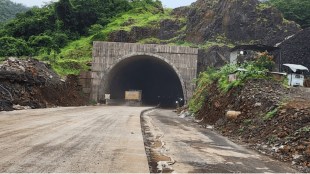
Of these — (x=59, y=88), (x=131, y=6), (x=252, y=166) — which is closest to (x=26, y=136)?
(x=252, y=166)

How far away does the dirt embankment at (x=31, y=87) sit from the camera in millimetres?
25297

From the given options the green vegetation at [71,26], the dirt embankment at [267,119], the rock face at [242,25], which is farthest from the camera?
the rock face at [242,25]

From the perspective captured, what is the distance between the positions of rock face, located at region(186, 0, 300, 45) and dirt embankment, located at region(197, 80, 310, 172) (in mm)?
23703

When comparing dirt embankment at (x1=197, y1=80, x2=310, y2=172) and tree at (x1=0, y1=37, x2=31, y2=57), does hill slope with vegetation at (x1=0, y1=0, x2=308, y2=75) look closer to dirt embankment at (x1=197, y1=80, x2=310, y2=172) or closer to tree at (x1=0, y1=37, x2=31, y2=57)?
tree at (x1=0, y1=37, x2=31, y2=57)

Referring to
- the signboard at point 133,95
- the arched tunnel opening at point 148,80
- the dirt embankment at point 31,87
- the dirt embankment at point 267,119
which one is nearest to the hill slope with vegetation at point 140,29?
the arched tunnel opening at point 148,80

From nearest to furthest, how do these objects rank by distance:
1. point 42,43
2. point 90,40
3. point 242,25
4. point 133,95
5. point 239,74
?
point 239,74, point 242,25, point 133,95, point 42,43, point 90,40

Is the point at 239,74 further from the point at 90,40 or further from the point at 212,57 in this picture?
the point at 90,40

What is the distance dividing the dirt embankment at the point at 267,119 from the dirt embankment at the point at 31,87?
38.6ft

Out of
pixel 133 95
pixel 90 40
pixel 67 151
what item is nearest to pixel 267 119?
pixel 67 151

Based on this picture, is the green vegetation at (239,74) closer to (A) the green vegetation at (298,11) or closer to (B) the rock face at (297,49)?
(B) the rock face at (297,49)

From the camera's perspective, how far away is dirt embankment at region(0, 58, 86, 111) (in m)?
25.3

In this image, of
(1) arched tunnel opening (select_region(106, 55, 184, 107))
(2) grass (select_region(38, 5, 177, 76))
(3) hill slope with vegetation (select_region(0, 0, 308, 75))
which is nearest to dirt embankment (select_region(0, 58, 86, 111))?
(2) grass (select_region(38, 5, 177, 76))

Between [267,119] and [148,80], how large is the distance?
152 feet

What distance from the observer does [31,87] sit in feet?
94.6
